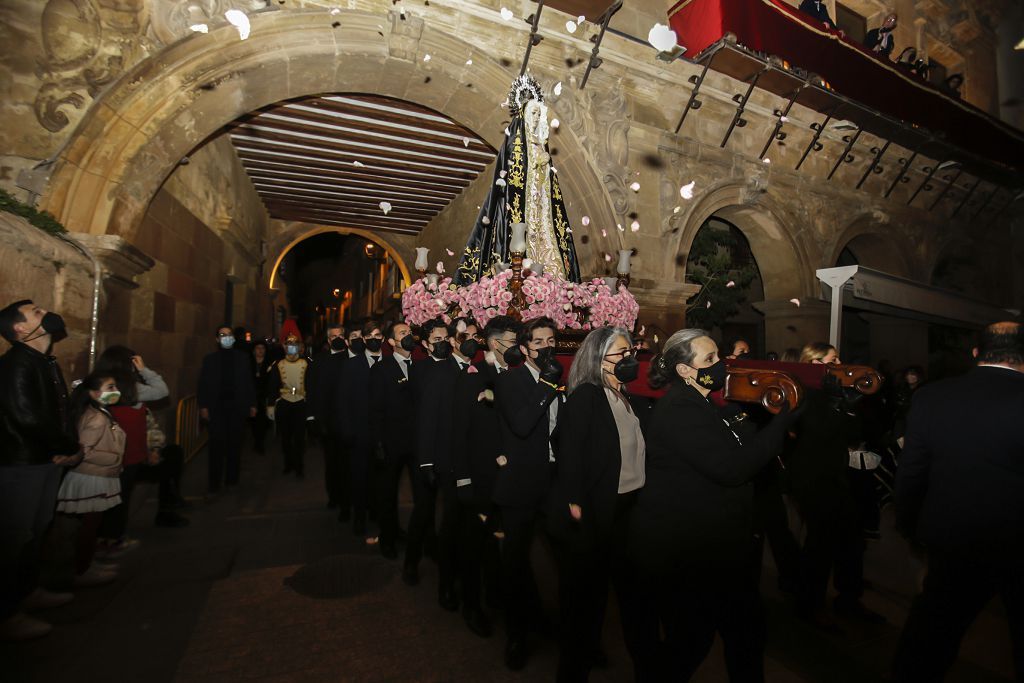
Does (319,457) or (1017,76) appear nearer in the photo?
(319,457)

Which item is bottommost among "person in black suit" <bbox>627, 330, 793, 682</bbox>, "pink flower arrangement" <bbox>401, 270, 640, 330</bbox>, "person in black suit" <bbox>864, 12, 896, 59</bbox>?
"person in black suit" <bbox>627, 330, 793, 682</bbox>

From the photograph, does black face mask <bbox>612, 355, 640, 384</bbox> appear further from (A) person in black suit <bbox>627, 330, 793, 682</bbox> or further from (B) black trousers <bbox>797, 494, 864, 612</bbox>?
(B) black trousers <bbox>797, 494, 864, 612</bbox>

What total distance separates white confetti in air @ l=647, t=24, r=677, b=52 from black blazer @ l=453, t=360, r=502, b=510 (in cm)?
673

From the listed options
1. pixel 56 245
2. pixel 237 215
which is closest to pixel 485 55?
pixel 56 245

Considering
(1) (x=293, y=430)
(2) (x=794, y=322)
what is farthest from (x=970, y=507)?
(2) (x=794, y=322)

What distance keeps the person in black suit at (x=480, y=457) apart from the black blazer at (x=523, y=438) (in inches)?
10.3

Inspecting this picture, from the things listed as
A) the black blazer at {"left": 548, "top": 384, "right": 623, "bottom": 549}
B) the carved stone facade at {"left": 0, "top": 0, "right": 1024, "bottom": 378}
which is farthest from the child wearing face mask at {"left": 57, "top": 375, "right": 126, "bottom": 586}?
the black blazer at {"left": 548, "top": 384, "right": 623, "bottom": 549}

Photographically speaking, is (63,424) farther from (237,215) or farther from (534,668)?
(237,215)

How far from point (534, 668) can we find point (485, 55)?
659 centimetres

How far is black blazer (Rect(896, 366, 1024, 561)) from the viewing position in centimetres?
211

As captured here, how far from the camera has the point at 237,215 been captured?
976 centimetres

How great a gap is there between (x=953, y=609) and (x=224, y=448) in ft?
21.5

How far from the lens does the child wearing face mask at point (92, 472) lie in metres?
3.47

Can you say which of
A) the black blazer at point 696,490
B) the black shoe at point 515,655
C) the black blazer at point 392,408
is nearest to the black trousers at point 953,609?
the black blazer at point 696,490
